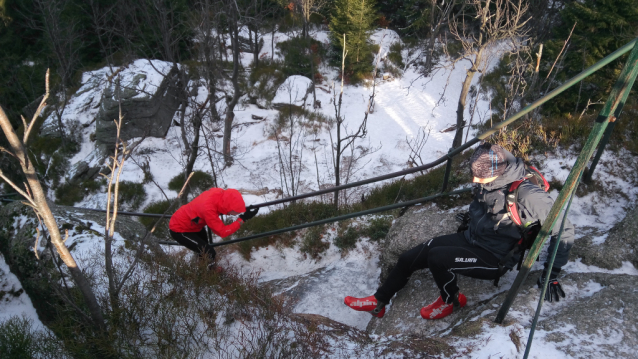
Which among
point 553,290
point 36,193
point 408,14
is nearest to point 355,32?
point 408,14

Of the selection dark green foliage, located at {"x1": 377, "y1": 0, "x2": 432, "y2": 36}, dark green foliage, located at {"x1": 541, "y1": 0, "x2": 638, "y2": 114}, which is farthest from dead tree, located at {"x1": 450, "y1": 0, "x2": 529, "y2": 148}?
dark green foliage, located at {"x1": 377, "y1": 0, "x2": 432, "y2": 36}

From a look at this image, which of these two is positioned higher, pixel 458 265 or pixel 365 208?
pixel 458 265

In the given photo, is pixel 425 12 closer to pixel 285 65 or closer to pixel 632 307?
pixel 285 65

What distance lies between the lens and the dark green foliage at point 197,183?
1186 centimetres

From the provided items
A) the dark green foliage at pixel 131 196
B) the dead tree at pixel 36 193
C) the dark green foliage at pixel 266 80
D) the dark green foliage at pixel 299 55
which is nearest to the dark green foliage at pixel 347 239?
the dead tree at pixel 36 193

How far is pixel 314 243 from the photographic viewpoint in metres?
5.60

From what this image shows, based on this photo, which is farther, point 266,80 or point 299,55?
point 299,55

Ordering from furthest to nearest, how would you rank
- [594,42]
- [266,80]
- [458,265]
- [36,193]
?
[266,80], [594,42], [458,265], [36,193]

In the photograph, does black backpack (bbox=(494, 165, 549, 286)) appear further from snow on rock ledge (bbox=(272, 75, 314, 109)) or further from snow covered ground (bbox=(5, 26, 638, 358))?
snow on rock ledge (bbox=(272, 75, 314, 109))

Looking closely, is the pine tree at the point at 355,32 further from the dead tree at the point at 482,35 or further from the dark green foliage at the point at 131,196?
the dark green foliage at the point at 131,196

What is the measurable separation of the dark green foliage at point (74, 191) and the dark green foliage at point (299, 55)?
30.6ft

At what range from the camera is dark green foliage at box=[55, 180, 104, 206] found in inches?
490

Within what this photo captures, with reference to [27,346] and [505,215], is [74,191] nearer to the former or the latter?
[27,346]

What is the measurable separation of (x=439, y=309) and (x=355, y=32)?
15077 millimetres
